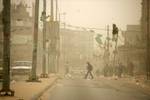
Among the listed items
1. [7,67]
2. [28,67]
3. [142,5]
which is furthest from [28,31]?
[7,67]

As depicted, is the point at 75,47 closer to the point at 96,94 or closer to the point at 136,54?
the point at 136,54

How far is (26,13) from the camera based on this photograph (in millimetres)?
121250

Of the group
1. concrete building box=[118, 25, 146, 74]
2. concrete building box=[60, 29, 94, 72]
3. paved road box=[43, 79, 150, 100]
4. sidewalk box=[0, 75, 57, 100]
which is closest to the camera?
sidewalk box=[0, 75, 57, 100]

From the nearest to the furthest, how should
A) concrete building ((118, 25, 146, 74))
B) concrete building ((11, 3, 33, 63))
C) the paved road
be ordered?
the paved road → concrete building ((118, 25, 146, 74)) → concrete building ((11, 3, 33, 63))

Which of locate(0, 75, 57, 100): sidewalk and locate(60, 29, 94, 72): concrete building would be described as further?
locate(60, 29, 94, 72): concrete building

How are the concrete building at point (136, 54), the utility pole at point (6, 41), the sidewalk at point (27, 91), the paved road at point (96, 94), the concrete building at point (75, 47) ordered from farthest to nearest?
the concrete building at point (75, 47) < the concrete building at point (136, 54) < the paved road at point (96, 94) < the utility pole at point (6, 41) < the sidewalk at point (27, 91)

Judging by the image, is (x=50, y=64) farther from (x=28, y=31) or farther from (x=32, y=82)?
(x=28, y=31)

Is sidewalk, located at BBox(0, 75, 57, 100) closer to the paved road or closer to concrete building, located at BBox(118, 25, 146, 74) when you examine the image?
the paved road

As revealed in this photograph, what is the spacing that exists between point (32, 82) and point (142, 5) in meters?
56.6

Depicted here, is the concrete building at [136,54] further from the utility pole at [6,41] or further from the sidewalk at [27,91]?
the utility pole at [6,41]

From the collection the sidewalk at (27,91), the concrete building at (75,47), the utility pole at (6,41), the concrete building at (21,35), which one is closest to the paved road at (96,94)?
the sidewalk at (27,91)

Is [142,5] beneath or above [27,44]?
above

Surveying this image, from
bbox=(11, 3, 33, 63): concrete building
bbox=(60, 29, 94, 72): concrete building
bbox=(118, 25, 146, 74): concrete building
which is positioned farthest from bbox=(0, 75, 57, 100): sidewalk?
bbox=(60, 29, 94, 72): concrete building

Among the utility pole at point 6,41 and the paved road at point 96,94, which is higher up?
the utility pole at point 6,41
